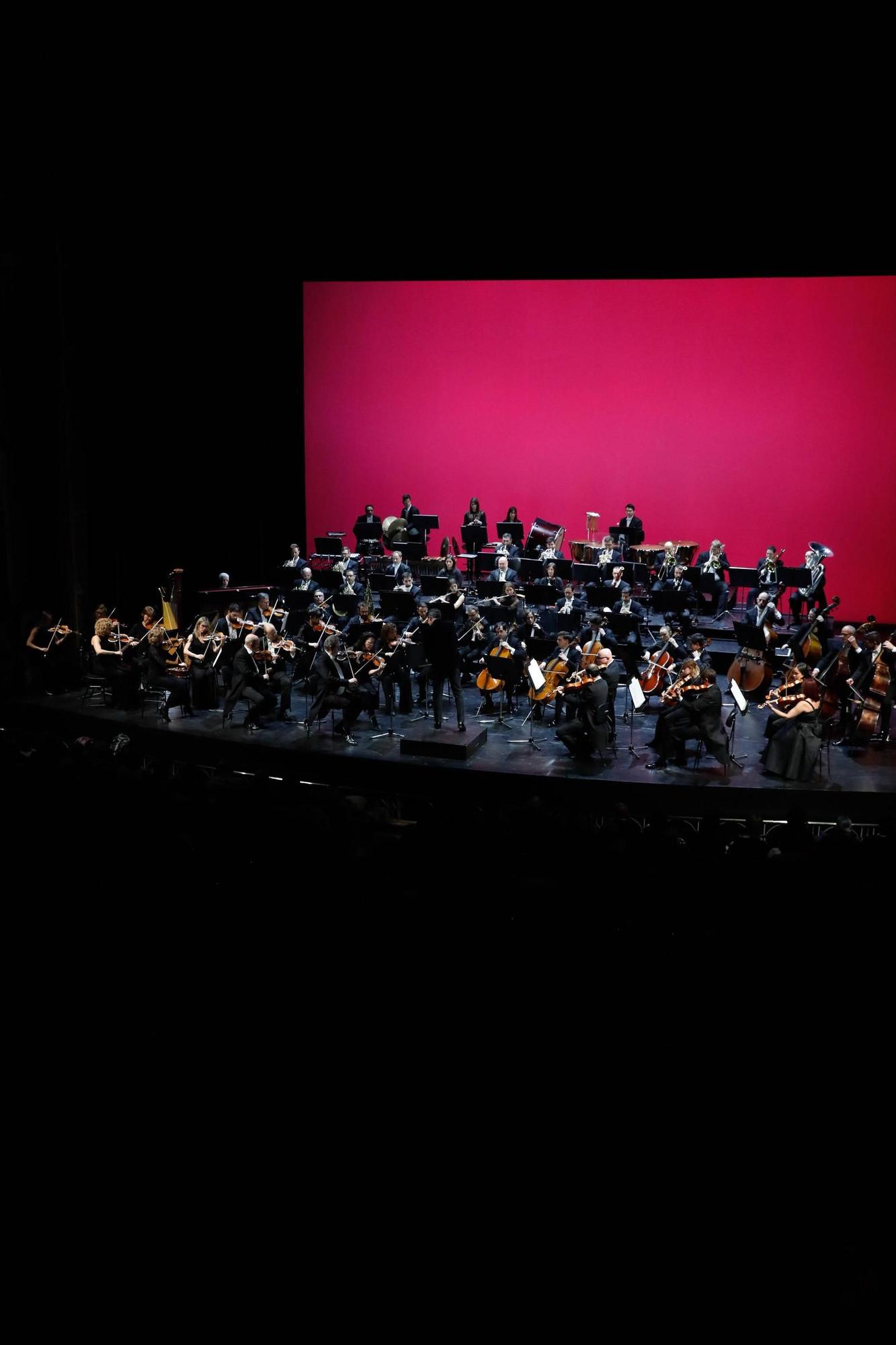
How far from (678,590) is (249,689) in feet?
17.6

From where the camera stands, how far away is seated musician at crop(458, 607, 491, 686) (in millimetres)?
12305

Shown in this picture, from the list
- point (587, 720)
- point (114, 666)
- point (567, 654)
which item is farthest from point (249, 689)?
point (587, 720)

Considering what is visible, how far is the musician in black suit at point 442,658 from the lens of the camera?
10.7 m

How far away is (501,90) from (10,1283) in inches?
371

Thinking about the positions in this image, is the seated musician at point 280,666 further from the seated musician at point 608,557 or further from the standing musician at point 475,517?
the standing musician at point 475,517

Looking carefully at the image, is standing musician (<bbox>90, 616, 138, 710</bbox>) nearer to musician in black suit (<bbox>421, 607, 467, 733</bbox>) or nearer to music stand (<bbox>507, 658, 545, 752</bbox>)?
musician in black suit (<bbox>421, 607, 467, 733</bbox>)

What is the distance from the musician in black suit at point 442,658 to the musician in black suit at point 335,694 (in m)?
0.78

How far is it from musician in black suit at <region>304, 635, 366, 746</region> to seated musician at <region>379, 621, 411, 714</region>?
44 cm

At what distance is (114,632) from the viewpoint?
39.9 ft

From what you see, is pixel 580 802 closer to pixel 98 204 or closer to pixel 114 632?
pixel 114 632

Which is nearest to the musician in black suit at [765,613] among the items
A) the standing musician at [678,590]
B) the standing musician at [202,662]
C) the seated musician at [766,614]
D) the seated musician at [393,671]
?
the seated musician at [766,614]

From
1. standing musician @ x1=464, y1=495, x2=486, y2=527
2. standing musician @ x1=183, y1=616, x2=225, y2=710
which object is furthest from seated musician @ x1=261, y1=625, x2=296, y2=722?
standing musician @ x1=464, y1=495, x2=486, y2=527

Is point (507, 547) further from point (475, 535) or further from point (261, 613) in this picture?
point (261, 613)

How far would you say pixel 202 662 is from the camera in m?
12.0
